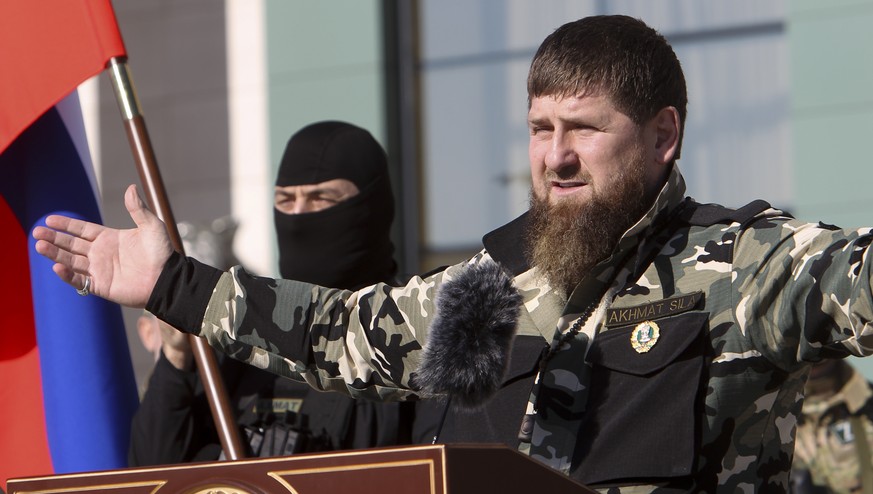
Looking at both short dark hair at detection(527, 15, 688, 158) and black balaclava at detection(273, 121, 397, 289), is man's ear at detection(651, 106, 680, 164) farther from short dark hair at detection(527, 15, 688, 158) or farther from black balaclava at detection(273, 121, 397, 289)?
black balaclava at detection(273, 121, 397, 289)

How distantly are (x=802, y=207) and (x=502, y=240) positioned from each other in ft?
14.5

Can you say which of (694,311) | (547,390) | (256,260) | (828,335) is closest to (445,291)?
(547,390)

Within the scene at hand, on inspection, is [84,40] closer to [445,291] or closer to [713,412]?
[445,291]

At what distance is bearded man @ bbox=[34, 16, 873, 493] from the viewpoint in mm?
2191

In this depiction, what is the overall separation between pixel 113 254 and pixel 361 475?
0.89m

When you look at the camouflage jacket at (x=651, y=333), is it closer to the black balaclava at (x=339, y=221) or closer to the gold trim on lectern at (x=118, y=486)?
the gold trim on lectern at (x=118, y=486)

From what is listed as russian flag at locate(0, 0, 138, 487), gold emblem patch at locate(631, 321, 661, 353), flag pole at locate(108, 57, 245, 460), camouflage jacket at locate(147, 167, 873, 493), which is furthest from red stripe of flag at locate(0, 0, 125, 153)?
gold emblem patch at locate(631, 321, 661, 353)

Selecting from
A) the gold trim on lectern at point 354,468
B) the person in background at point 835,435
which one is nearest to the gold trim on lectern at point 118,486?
the gold trim on lectern at point 354,468

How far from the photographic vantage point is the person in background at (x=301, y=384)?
353 cm

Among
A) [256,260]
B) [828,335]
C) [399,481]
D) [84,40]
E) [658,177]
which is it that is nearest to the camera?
[399,481]

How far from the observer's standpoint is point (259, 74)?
771 centimetres

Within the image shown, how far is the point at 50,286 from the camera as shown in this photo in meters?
3.62

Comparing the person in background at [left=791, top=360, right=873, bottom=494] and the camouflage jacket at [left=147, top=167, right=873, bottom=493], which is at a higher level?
the camouflage jacket at [left=147, top=167, right=873, bottom=493]

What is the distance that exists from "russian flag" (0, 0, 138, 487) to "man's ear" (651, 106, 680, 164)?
5.32 ft
